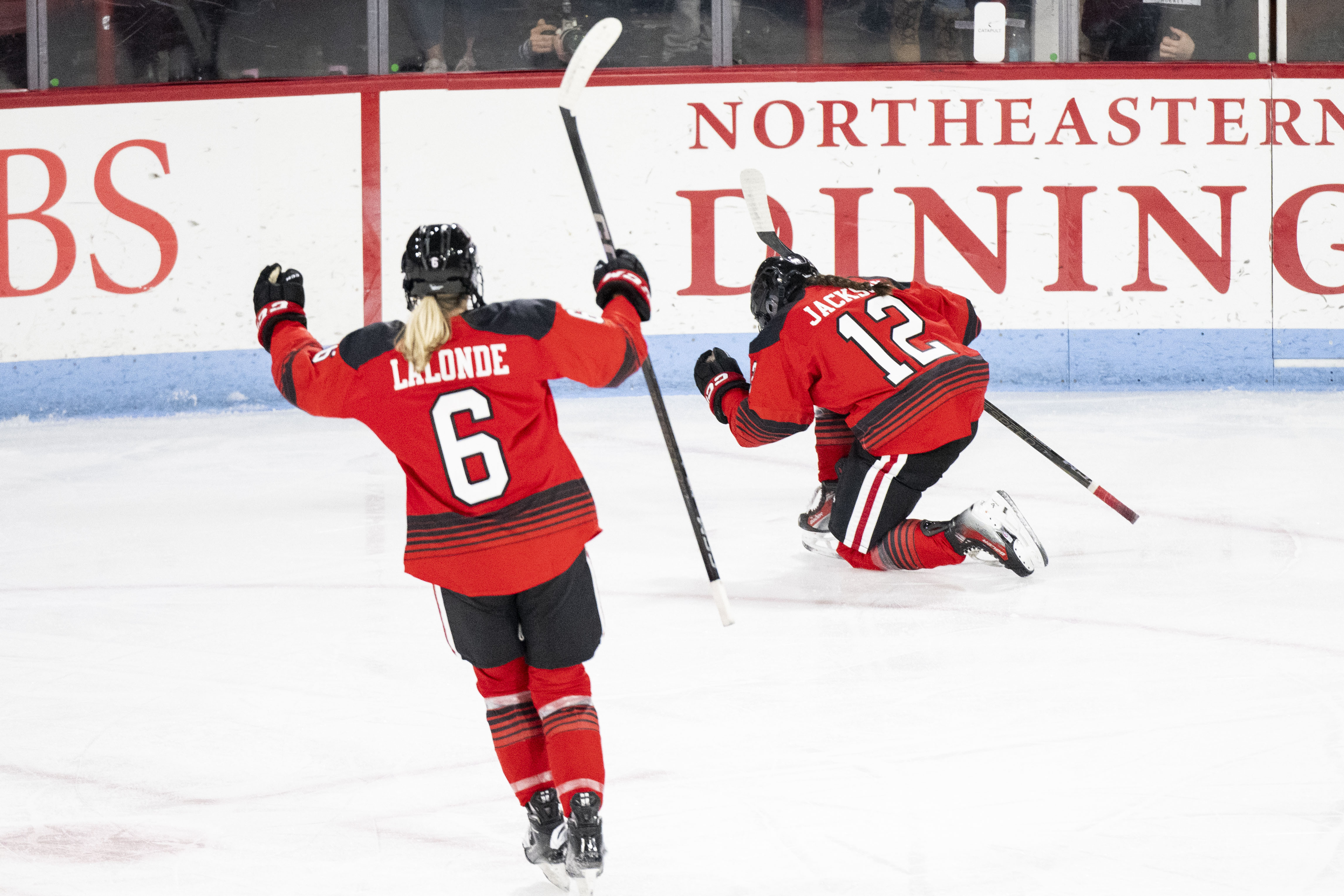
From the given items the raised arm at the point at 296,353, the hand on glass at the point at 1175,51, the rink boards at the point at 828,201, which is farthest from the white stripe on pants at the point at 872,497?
the hand on glass at the point at 1175,51

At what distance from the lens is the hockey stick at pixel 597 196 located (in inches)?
94.6

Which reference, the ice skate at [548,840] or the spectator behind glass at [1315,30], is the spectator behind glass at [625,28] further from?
the ice skate at [548,840]

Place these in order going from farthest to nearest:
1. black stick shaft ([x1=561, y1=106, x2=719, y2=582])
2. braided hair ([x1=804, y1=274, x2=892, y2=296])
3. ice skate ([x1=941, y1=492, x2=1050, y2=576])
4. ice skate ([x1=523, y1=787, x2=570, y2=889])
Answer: braided hair ([x1=804, y1=274, x2=892, y2=296]) < ice skate ([x1=941, y1=492, x2=1050, y2=576]) < black stick shaft ([x1=561, y1=106, x2=719, y2=582]) < ice skate ([x1=523, y1=787, x2=570, y2=889])

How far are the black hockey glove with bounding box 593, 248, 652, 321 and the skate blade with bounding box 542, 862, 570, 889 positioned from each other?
0.75m

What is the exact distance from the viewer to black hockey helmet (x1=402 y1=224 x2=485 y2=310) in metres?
1.87

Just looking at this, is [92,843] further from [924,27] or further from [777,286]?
[924,27]

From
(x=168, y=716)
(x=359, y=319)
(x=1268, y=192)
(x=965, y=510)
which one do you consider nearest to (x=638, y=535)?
(x=965, y=510)

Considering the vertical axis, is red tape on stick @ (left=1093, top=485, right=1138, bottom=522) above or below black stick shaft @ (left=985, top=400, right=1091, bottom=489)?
below

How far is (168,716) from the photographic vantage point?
2572 mm

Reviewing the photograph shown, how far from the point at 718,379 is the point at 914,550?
641 millimetres

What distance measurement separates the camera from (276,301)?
2.07 metres

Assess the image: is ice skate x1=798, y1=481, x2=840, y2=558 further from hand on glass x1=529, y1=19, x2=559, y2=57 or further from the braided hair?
hand on glass x1=529, y1=19, x2=559, y2=57

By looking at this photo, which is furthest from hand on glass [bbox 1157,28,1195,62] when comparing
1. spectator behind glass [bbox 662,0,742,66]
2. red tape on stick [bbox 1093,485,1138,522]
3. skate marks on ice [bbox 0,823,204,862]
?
skate marks on ice [bbox 0,823,204,862]

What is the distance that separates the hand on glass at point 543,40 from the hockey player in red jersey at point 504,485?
14.7 ft
